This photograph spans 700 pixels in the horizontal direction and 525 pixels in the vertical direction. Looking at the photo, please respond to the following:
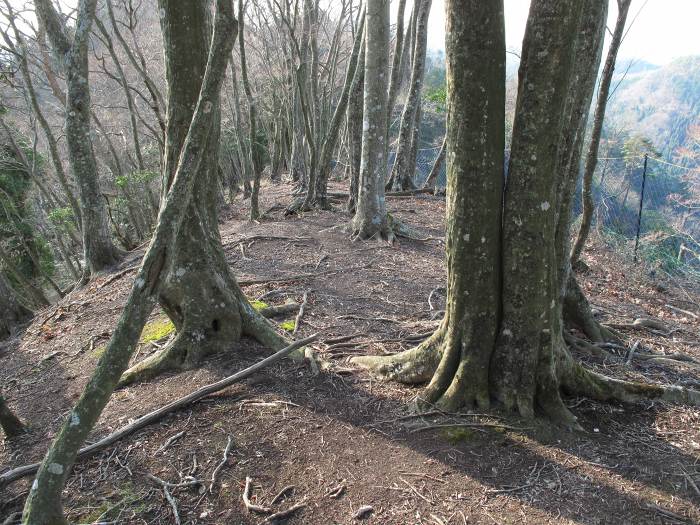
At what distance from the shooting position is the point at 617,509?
2729 millimetres

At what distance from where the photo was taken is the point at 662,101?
58688 millimetres

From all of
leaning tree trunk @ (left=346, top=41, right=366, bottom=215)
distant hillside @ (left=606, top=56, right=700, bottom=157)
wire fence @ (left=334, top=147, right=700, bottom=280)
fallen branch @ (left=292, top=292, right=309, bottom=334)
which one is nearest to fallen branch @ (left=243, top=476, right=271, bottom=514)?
fallen branch @ (left=292, top=292, right=309, bottom=334)

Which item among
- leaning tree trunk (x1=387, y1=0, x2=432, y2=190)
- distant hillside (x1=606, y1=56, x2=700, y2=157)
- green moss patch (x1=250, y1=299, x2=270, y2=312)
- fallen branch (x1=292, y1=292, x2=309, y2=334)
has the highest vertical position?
distant hillside (x1=606, y1=56, x2=700, y2=157)

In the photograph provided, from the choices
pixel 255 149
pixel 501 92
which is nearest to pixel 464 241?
pixel 501 92

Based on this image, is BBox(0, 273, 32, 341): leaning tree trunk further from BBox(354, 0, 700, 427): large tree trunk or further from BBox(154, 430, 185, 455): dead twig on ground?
BBox(354, 0, 700, 427): large tree trunk

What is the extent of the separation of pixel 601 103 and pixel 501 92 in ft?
13.1

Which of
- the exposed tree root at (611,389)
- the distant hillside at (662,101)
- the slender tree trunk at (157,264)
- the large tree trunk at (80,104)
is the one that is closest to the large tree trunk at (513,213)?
the exposed tree root at (611,389)

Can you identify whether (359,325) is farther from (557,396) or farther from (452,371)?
(557,396)

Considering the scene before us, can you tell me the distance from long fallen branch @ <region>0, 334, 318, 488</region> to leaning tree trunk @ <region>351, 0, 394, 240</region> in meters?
4.59

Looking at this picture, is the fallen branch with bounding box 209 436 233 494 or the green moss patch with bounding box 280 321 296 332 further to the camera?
the green moss patch with bounding box 280 321 296 332

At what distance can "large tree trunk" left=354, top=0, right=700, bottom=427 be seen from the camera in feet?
10.1

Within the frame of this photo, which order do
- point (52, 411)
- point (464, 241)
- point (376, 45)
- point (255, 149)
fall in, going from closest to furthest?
point (464, 241) < point (52, 411) < point (376, 45) < point (255, 149)

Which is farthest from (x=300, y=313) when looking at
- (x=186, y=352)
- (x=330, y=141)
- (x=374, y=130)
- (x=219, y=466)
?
(x=330, y=141)

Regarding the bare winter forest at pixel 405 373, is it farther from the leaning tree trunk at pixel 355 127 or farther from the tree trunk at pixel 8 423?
the leaning tree trunk at pixel 355 127
